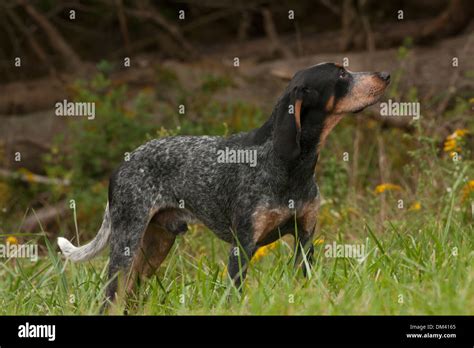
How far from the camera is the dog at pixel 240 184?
459cm

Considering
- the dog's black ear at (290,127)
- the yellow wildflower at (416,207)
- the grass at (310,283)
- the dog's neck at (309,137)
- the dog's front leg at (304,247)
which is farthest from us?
the yellow wildflower at (416,207)

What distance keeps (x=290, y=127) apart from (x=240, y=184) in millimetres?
436

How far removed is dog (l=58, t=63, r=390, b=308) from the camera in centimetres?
459

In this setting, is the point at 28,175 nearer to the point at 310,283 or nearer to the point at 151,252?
the point at 151,252

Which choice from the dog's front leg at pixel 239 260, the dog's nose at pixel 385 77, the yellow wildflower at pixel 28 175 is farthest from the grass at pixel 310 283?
the yellow wildflower at pixel 28 175

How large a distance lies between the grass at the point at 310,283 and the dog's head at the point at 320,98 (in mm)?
728

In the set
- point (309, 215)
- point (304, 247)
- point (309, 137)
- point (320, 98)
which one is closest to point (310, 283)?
point (304, 247)

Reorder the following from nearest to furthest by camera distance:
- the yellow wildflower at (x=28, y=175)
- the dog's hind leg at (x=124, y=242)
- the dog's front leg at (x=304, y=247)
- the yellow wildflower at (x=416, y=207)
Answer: the dog's front leg at (x=304, y=247) → the dog's hind leg at (x=124, y=242) → the yellow wildflower at (x=416, y=207) → the yellow wildflower at (x=28, y=175)

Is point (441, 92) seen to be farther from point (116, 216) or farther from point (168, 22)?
point (116, 216)

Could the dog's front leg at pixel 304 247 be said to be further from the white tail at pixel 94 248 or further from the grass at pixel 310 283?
the white tail at pixel 94 248

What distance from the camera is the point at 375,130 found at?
9289 mm

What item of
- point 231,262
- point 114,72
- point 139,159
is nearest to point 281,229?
point 231,262

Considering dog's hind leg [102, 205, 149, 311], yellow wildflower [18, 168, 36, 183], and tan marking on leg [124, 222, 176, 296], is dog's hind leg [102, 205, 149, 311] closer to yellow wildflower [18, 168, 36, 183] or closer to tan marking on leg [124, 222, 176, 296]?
tan marking on leg [124, 222, 176, 296]
